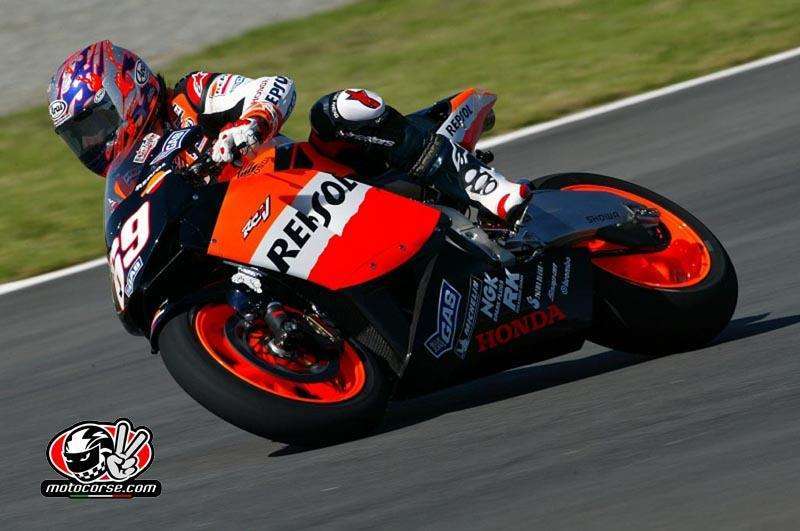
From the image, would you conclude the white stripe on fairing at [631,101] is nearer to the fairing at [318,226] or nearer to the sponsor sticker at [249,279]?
the fairing at [318,226]

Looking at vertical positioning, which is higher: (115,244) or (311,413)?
(115,244)

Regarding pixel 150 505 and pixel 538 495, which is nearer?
pixel 538 495

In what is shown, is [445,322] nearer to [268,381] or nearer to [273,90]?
[268,381]

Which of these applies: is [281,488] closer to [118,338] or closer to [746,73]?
[118,338]

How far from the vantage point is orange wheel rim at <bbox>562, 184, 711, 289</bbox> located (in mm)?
5508

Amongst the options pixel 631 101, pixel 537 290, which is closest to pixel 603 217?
pixel 537 290

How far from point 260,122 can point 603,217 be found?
1.33 m

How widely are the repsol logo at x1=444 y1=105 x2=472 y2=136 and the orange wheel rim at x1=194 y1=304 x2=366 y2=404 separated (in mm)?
1068

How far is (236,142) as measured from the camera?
15.6 feet

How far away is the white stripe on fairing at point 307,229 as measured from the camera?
186 inches

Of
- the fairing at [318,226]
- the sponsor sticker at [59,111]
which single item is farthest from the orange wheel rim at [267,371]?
the sponsor sticker at [59,111]

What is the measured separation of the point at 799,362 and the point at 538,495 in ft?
4.41

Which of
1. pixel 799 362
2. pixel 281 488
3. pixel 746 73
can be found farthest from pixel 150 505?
pixel 746 73

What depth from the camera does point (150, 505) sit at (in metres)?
4.64
